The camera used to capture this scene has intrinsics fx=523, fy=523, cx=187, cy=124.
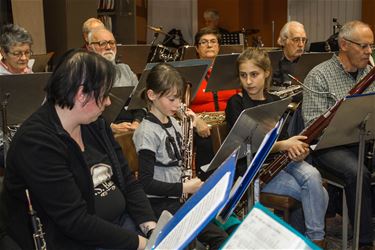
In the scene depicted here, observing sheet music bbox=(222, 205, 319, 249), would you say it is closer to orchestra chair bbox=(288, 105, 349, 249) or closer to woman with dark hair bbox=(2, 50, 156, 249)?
woman with dark hair bbox=(2, 50, 156, 249)

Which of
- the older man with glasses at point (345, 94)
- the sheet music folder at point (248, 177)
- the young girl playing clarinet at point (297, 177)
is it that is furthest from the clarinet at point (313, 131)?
the sheet music folder at point (248, 177)

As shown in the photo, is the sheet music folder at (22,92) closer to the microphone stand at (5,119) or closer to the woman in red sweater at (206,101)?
the microphone stand at (5,119)

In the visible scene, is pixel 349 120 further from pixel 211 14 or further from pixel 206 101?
pixel 211 14

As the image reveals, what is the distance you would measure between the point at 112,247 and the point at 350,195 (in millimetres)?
1524

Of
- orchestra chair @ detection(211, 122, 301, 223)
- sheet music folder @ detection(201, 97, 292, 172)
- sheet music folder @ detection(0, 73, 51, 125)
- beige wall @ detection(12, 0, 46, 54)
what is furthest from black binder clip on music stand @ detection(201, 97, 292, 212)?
beige wall @ detection(12, 0, 46, 54)

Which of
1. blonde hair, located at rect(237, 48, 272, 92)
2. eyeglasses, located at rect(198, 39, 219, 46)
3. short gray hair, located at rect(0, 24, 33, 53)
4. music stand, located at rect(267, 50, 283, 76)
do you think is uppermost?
short gray hair, located at rect(0, 24, 33, 53)

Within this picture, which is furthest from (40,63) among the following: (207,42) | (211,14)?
(211,14)

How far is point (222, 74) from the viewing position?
3.70m

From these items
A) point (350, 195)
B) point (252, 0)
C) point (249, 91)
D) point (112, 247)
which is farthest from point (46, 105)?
point (252, 0)

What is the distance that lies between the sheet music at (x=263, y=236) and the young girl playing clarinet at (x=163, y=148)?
3.31 ft

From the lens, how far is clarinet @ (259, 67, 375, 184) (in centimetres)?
258

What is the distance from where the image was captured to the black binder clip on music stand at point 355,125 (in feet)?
7.41

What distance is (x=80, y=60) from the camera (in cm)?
168

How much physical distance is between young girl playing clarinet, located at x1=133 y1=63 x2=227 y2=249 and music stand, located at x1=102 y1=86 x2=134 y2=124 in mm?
495
